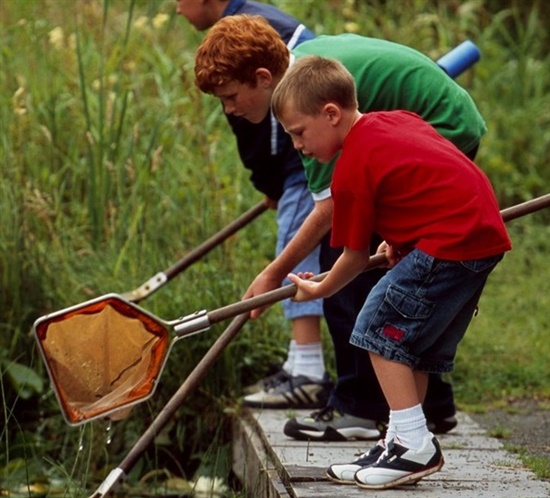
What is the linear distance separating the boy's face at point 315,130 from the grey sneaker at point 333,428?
3.83ft

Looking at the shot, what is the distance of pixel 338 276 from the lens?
3475 mm

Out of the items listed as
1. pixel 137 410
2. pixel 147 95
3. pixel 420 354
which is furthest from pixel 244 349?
pixel 147 95

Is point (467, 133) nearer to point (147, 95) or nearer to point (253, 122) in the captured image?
point (253, 122)

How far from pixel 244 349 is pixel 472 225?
2.10m

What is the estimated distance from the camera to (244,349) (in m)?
5.32

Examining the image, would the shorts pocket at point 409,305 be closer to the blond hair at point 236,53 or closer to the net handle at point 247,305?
the net handle at point 247,305

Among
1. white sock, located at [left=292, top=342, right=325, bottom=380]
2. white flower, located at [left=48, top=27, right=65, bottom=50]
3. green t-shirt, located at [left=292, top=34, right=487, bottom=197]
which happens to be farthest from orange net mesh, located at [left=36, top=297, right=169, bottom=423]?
white flower, located at [left=48, top=27, right=65, bottom=50]

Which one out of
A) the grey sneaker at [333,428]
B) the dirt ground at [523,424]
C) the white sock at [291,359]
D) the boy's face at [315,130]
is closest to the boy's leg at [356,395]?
the grey sneaker at [333,428]

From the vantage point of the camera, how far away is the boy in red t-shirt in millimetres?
3387

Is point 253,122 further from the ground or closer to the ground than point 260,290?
further from the ground

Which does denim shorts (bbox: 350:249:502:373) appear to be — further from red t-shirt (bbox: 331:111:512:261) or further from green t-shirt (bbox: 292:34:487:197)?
green t-shirt (bbox: 292:34:487:197)

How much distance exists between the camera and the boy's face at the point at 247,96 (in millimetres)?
4086

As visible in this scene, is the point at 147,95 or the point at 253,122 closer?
the point at 253,122

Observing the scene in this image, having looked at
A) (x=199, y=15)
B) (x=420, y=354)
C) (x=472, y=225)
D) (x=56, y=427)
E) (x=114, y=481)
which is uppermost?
(x=199, y=15)
